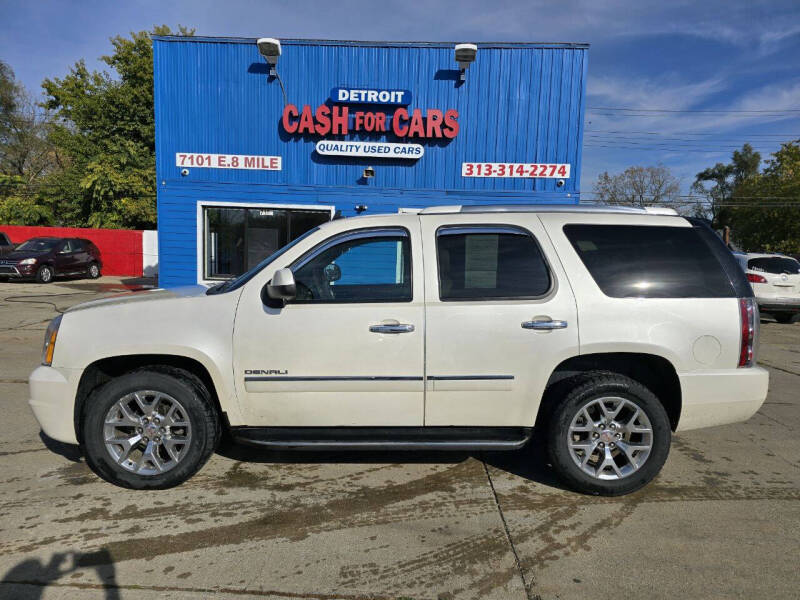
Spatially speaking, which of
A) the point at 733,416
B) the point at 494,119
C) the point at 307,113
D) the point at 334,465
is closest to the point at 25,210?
the point at 307,113

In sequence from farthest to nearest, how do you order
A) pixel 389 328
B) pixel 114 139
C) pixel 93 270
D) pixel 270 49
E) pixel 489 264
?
pixel 114 139, pixel 93 270, pixel 270 49, pixel 489 264, pixel 389 328

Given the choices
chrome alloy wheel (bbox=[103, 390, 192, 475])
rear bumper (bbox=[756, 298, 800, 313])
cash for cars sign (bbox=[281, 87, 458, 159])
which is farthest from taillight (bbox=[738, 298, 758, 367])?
rear bumper (bbox=[756, 298, 800, 313])

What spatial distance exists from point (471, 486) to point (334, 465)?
1049 millimetres

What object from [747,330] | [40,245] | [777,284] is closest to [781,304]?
[777,284]

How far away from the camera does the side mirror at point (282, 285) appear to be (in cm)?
314

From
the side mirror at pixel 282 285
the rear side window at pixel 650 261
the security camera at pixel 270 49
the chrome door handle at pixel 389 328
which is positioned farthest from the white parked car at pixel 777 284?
the side mirror at pixel 282 285

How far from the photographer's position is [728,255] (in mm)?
3426

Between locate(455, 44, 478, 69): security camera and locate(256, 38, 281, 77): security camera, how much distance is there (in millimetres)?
4025

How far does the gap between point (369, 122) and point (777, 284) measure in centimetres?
1023

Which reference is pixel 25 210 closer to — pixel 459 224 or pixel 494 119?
pixel 494 119

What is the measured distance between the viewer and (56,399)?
332cm

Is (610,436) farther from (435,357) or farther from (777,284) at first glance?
(777,284)

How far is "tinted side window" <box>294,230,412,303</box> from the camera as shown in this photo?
3.38 meters

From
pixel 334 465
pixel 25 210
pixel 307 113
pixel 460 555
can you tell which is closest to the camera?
pixel 460 555
